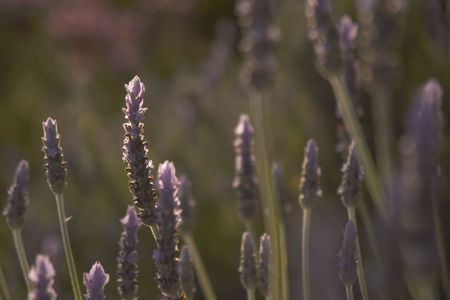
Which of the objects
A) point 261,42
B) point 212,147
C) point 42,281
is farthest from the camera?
point 212,147

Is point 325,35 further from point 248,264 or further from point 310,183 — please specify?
point 248,264

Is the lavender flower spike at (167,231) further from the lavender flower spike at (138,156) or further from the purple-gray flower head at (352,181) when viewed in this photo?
the purple-gray flower head at (352,181)

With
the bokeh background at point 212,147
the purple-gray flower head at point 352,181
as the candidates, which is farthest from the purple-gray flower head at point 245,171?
the bokeh background at point 212,147

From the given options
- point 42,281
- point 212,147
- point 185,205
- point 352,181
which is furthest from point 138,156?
point 212,147

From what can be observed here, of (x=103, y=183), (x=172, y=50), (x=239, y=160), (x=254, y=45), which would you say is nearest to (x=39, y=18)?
(x=172, y=50)

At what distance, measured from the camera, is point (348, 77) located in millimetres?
1312

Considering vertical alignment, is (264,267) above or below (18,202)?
below

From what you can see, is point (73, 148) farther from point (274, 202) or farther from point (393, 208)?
point (393, 208)

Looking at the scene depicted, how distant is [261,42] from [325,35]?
1.10 ft

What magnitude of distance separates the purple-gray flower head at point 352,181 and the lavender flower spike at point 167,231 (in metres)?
0.26

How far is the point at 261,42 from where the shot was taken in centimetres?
158

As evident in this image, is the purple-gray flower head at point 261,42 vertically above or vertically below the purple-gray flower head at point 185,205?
above

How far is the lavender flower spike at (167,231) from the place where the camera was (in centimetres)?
82

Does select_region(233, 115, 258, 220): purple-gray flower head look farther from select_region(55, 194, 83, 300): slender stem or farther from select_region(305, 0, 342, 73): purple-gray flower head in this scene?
select_region(55, 194, 83, 300): slender stem
